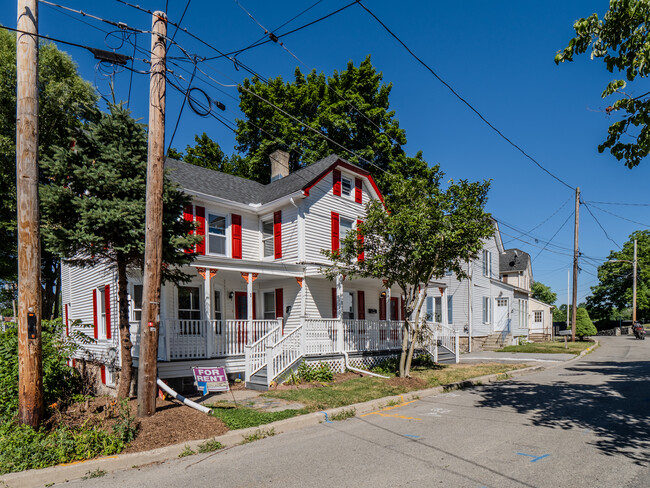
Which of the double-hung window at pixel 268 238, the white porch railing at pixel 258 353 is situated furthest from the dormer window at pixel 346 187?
the white porch railing at pixel 258 353

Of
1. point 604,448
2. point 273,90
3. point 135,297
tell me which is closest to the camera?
point 604,448

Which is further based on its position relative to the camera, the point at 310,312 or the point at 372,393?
the point at 310,312

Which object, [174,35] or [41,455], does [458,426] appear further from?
[174,35]

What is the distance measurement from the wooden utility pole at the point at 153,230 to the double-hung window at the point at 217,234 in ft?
28.5

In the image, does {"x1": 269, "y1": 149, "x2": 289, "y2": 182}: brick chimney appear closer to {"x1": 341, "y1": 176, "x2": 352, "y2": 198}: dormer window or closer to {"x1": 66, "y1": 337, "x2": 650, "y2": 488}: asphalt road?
{"x1": 341, "y1": 176, "x2": 352, "y2": 198}: dormer window

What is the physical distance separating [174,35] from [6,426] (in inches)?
313

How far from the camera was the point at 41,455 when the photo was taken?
20.2ft

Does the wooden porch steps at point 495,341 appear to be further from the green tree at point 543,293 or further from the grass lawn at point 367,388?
the green tree at point 543,293

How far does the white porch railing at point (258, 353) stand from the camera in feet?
43.6

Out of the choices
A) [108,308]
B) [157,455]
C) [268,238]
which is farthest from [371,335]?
[157,455]

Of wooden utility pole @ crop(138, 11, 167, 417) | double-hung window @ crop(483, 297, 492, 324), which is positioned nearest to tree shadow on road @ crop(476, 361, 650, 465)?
wooden utility pole @ crop(138, 11, 167, 417)

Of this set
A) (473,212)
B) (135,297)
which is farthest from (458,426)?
(135,297)

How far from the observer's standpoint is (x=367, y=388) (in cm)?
1238

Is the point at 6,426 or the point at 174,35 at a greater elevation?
the point at 174,35
